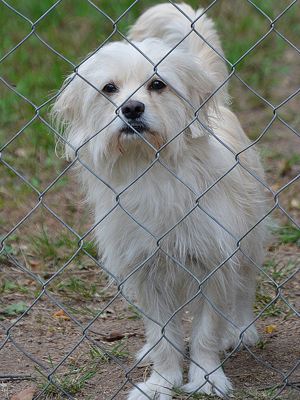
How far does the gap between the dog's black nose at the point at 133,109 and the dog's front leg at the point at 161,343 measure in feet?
2.44

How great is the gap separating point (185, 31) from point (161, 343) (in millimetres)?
1383

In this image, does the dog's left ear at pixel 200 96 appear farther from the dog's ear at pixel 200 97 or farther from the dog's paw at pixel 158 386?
the dog's paw at pixel 158 386

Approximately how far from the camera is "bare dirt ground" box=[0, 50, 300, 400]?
3.69 m

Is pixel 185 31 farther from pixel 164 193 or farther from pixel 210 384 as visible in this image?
pixel 210 384

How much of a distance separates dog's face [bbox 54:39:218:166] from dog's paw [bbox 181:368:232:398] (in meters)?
0.85

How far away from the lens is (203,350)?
380 cm

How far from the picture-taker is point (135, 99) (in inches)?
134

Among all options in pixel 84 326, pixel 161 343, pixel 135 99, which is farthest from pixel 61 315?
pixel 135 99

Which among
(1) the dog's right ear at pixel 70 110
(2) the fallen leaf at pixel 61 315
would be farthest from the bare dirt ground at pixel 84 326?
(1) the dog's right ear at pixel 70 110

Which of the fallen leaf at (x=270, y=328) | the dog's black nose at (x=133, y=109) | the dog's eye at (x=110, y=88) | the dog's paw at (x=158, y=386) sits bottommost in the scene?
the fallen leaf at (x=270, y=328)

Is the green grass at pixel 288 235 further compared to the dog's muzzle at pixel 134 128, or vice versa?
the green grass at pixel 288 235

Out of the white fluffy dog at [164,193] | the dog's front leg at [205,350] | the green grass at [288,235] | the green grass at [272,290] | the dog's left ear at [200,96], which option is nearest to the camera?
the white fluffy dog at [164,193]

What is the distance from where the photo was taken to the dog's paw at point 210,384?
367cm

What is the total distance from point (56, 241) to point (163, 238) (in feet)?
5.40
